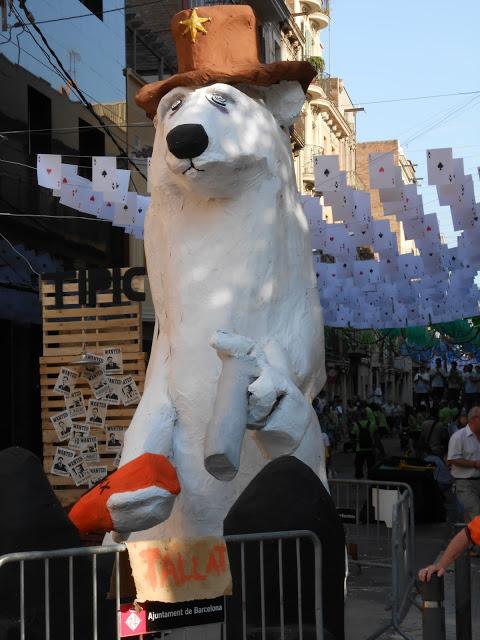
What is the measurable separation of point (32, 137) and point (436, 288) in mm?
6584

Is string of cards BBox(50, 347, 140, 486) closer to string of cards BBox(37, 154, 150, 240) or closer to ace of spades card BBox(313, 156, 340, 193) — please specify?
string of cards BBox(37, 154, 150, 240)

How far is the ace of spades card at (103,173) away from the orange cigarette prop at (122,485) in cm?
516

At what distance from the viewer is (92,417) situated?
10.2 m

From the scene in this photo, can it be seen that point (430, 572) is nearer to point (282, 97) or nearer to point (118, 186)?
point (282, 97)

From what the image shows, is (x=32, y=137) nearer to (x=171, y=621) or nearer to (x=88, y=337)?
(x=88, y=337)

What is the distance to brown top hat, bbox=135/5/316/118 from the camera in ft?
18.4

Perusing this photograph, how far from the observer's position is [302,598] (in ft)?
15.9

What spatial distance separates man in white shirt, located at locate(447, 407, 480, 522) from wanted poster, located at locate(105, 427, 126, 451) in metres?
3.23

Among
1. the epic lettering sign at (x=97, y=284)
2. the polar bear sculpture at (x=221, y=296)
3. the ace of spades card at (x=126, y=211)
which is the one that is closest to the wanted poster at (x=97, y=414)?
the epic lettering sign at (x=97, y=284)

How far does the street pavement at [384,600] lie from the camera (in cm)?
694

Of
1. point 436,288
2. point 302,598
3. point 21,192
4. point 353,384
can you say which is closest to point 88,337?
point 21,192

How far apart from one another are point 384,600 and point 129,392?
3337mm

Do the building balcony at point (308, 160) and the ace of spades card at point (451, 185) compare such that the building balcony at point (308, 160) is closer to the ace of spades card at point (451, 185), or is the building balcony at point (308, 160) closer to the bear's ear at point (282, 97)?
the ace of spades card at point (451, 185)

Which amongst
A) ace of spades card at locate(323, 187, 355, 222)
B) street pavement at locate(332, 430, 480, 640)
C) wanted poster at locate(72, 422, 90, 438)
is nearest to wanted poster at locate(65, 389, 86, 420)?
wanted poster at locate(72, 422, 90, 438)
